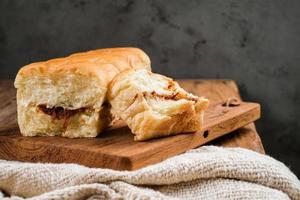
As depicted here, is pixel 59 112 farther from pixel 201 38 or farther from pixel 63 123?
pixel 201 38

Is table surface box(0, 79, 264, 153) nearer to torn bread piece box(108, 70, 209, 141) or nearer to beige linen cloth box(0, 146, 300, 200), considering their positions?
torn bread piece box(108, 70, 209, 141)

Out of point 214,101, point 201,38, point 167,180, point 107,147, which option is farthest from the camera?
point 201,38

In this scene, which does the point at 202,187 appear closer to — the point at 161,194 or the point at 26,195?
the point at 161,194

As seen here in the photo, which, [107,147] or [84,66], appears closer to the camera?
[107,147]

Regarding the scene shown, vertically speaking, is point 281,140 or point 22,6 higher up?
point 22,6

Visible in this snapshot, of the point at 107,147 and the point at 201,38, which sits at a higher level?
A: the point at 107,147

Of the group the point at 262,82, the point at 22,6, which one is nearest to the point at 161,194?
the point at 262,82

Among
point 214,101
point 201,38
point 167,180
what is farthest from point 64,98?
point 201,38
